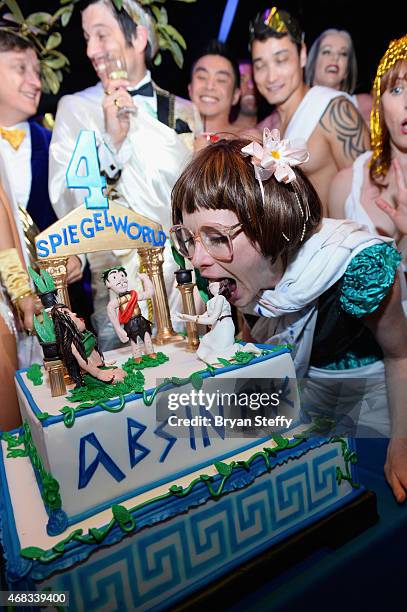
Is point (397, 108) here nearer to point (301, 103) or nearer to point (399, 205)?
point (399, 205)

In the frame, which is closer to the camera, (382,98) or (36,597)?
(36,597)

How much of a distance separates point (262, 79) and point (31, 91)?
3.59 ft

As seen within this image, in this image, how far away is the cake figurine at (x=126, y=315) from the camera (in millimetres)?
1310

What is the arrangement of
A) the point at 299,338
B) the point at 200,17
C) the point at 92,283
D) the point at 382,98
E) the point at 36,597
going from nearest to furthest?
the point at 36,597 < the point at 299,338 < the point at 382,98 < the point at 92,283 < the point at 200,17

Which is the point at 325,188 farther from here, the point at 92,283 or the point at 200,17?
the point at 92,283

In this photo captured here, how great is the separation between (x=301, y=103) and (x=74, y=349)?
1839 mm

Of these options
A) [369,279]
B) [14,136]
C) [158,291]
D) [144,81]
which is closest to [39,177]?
[14,136]

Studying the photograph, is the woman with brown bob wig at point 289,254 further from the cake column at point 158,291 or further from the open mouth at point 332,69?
the open mouth at point 332,69

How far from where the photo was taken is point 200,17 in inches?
87.3

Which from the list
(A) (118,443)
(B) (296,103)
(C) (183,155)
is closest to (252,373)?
(A) (118,443)

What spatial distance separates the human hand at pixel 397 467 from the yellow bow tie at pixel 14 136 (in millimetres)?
1804

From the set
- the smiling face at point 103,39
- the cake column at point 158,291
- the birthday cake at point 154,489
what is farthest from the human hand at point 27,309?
the smiling face at point 103,39

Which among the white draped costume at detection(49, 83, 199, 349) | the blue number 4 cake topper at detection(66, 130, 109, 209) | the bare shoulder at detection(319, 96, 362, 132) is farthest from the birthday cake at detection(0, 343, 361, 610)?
the bare shoulder at detection(319, 96, 362, 132)

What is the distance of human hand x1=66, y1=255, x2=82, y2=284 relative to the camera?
1941mm
